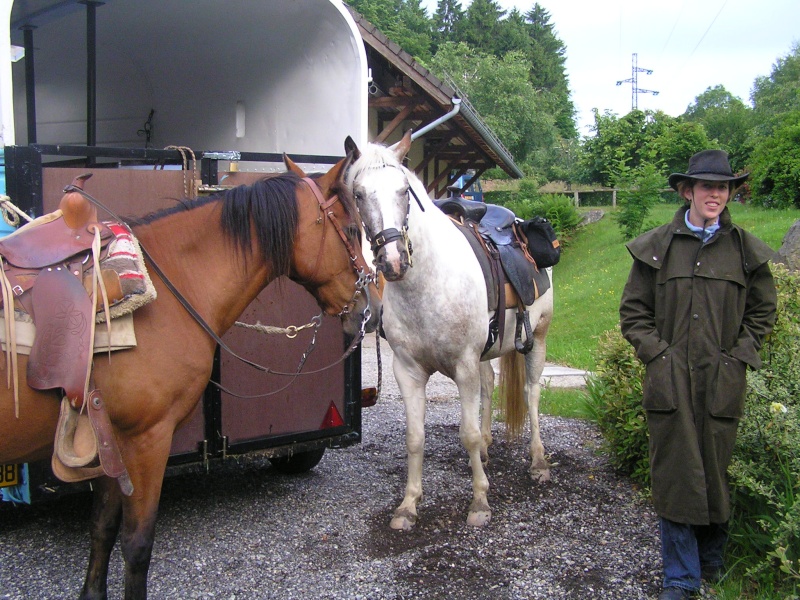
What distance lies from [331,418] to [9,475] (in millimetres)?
1709

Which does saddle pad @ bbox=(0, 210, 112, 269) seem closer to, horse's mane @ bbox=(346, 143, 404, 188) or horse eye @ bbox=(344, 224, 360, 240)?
horse eye @ bbox=(344, 224, 360, 240)

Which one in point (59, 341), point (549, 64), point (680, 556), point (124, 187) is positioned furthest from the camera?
point (549, 64)


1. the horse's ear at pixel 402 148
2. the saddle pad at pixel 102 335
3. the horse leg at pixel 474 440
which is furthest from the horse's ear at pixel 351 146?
the horse leg at pixel 474 440

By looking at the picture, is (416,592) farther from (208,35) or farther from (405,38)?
(405,38)

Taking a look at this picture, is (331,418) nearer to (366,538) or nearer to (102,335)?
(366,538)

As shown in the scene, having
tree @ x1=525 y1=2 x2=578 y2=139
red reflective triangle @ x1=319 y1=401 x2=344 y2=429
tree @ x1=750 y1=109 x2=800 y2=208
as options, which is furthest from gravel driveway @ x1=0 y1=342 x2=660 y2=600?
tree @ x1=525 y1=2 x2=578 y2=139

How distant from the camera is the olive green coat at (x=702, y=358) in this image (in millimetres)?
2846

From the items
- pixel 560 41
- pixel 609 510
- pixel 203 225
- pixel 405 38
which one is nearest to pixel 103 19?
pixel 203 225

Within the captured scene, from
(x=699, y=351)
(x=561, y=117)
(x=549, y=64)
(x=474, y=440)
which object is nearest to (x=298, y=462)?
(x=474, y=440)

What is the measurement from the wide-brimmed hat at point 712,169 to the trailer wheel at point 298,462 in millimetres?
2947

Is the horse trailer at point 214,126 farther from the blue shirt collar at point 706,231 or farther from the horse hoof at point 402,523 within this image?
the blue shirt collar at point 706,231

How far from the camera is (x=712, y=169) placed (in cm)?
289

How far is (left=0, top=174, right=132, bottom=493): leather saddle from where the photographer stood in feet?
7.41

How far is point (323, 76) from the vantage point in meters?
4.30
